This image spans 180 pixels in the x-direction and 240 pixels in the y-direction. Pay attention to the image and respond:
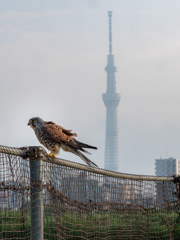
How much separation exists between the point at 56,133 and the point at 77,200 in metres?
0.93

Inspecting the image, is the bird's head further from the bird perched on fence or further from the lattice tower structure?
the lattice tower structure

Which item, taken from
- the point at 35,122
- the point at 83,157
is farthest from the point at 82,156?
the point at 35,122

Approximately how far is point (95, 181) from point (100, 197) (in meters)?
0.18

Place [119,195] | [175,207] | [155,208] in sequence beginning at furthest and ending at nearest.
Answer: [175,207], [155,208], [119,195]

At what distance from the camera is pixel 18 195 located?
8.92 feet

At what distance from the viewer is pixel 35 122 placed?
14.3ft

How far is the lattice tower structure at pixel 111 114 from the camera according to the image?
576 ft

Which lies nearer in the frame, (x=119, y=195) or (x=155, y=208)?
(x=119, y=195)

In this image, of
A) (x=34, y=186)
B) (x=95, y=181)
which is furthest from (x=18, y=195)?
(x=95, y=181)

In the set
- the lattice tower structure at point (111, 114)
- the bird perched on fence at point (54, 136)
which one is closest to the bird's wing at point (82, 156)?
the bird perched on fence at point (54, 136)

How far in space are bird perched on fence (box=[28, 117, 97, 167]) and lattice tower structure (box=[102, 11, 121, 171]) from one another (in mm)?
168378

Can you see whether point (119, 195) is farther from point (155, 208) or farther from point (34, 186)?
point (34, 186)

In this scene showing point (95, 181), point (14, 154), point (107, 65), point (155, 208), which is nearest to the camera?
point (14, 154)

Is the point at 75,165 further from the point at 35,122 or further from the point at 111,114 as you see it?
the point at 111,114
